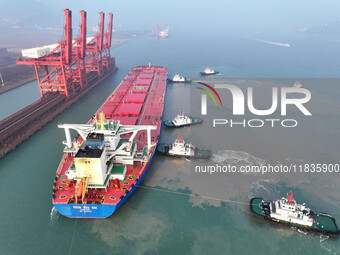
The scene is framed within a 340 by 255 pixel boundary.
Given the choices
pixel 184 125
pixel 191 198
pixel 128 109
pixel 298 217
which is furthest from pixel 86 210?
pixel 184 125

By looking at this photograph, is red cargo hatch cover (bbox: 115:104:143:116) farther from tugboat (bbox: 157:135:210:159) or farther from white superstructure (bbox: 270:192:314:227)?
white superstructure (bbox: 270:192:314:227)

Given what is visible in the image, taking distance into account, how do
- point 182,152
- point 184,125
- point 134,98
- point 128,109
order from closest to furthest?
1. point 182,152
2. point 184,125
3. point 128,109
4. point 134,98

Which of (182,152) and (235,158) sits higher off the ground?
(182,152)

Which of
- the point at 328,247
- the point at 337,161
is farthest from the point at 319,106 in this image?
the point at 328,247

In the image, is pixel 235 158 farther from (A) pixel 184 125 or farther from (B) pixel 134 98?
(B) pixel 134 98

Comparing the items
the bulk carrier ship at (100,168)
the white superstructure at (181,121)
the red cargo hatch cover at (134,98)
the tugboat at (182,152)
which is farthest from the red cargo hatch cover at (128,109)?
the tugboat at (182,152)

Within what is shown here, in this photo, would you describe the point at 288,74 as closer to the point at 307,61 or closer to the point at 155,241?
the point at 307,61

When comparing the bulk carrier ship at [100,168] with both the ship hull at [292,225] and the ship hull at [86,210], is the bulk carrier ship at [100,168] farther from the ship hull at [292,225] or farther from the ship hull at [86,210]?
the ship hull at [292,225]

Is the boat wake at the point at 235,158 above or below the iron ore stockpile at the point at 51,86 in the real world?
below
